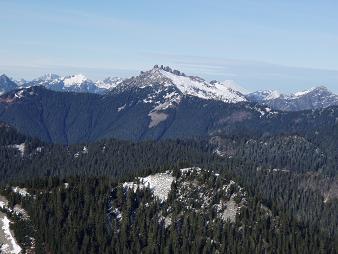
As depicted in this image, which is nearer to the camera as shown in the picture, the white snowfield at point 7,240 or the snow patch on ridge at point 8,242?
the snow patch on ridge at point 8,242

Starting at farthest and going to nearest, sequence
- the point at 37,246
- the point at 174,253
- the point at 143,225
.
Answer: the point at 143,225, the point at 174,253, the point at 37,246

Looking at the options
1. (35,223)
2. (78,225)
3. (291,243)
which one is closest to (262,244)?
(291,243)

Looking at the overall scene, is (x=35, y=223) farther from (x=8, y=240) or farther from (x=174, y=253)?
(x=174, y=253)

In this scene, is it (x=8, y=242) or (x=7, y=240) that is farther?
(x=7, y=240)

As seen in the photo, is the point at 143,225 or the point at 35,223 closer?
the point at 35,223

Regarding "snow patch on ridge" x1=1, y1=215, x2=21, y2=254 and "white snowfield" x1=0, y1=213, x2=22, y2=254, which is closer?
"snow patch on ridge" x1=1, y1=215, x2=21, y2=254

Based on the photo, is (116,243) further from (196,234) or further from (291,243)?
(291,243)

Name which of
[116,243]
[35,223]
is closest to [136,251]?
[116,243]

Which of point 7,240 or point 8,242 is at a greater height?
point 7,240

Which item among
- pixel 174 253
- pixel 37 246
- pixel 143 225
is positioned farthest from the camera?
pixel 143 225
